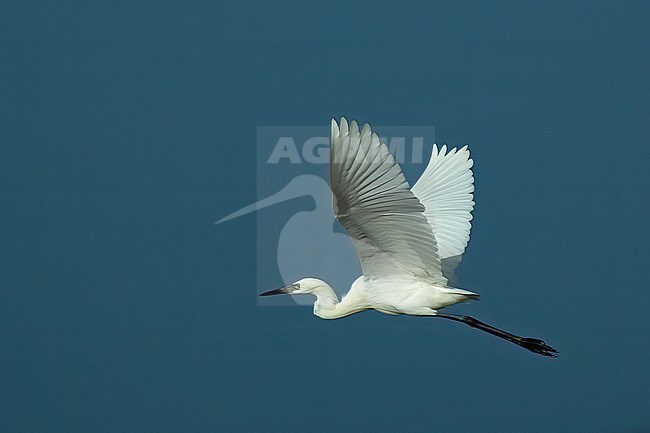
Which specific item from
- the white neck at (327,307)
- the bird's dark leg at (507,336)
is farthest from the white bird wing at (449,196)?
the white neck at (327,307)

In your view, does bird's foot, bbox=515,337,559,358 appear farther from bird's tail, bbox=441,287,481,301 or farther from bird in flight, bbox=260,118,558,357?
bird's tail, bbox=441,287,481,301

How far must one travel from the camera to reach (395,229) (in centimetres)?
145

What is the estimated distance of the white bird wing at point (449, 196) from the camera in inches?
69.6

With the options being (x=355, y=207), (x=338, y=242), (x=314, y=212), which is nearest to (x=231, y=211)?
(x=314, y=212)

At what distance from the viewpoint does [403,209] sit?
137cm

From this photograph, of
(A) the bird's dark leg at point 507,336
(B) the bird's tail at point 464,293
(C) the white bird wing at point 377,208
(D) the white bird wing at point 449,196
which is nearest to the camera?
(C) the white bird wing at point 377,208

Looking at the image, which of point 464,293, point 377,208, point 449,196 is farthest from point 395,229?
point 449,196

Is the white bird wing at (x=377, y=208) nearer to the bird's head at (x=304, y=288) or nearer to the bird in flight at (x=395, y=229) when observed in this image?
the bird in flight at (x=395, y=229)

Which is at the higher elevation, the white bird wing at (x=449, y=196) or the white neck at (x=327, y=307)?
the white bird wing at (x=449, y=196)

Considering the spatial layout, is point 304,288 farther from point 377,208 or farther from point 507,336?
point 507,336

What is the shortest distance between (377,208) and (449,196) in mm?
473

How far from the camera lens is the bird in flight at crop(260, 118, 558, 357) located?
125 cm

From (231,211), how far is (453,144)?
70 cm

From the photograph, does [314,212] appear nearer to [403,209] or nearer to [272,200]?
[272,200]
